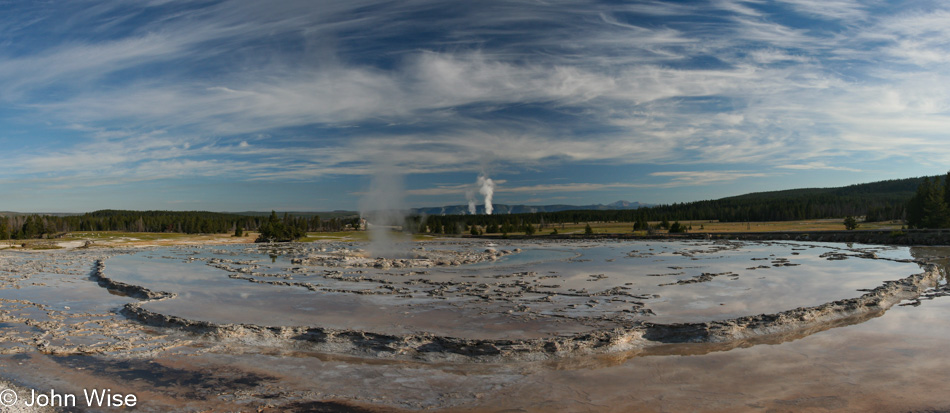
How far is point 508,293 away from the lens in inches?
814

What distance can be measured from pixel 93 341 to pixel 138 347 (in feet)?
5.71

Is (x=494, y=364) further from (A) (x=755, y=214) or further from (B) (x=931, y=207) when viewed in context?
(A) (x=755, y=214)

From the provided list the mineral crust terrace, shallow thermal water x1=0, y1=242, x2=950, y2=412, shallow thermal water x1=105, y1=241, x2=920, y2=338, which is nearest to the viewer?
shallow thermal water x1=0, y1=242, x2=950, y2=412

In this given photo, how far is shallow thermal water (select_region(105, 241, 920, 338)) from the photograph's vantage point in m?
14.9

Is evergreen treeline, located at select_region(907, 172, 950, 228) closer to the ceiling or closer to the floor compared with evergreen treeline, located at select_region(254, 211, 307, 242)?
closer to the ceiling

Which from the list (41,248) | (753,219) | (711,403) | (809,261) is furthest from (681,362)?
(753,219)

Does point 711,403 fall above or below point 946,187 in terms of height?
below

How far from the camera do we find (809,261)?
32875 mm

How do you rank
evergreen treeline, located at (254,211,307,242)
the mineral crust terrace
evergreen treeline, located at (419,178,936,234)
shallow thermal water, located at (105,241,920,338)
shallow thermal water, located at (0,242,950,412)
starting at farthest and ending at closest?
evergreen treeline, located at (419,178,936,234)
evergreen treeline, located at (254,211,307,242)
shallow thermal water, located at (105,241,920,338)
the mineral crust terrace
shallow thermal water, located at (0,242,950,412)

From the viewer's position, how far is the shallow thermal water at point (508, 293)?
14.9 m

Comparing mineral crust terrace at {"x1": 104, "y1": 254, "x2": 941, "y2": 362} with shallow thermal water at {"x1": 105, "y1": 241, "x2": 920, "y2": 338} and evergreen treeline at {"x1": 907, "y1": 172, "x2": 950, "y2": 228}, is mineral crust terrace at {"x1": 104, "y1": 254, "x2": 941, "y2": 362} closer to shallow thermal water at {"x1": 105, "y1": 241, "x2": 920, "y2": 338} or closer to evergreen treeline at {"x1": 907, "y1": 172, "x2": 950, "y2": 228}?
shallow thermal water at {"x1": 105, "y1": 241, "x2": 920, "y2": 338}

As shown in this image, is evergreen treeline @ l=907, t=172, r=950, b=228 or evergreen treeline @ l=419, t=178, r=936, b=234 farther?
evergreen treeline @ l=419, t=178, r=936, b=234

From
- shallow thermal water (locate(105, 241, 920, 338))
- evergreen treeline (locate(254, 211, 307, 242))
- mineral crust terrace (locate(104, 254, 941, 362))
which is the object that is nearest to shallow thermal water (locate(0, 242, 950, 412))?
shallow thermal water (locate(105, 241, 920, 338))

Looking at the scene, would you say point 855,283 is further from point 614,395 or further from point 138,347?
point 138,347
